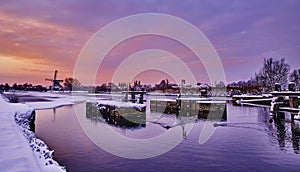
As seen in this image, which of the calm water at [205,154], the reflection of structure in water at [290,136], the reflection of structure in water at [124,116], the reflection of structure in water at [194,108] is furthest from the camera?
the reflection of structure in water at [194,108]

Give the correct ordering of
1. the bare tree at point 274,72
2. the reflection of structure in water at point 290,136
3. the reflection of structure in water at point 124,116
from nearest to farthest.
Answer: the reflection of structure in water at point 290,136 < the reflection of structure in water at point 124,116 < the bare tree at point 274,72

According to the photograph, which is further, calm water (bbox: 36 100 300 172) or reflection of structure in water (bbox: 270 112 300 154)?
reflection of structure in water (bbox: 270 112 300 154)

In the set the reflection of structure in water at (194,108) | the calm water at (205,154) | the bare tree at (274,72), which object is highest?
the bare tree at (274,72)

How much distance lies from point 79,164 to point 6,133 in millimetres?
3037

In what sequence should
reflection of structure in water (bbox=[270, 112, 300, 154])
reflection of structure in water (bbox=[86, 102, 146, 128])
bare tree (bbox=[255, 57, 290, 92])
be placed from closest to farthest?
reflection of structure in water (bbox=[270, 112, 300, 154]), reflection of structure in water (bbox=[86, 102, 146, 128]), bare tree (bbox=[255, 57, 290, 92])

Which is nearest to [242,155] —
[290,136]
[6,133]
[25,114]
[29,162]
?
[290,136]

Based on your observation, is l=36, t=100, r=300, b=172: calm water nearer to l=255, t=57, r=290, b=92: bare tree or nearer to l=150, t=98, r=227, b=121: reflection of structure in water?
l=150, t=98, r=227, b=121: reflection of structure in water

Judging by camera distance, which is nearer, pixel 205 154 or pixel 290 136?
pixel 205 154

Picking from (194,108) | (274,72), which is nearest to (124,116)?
(194,108)

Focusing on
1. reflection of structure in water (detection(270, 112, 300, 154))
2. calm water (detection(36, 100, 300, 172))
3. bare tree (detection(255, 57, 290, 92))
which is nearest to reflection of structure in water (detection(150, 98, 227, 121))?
reflection of structure in water (detection(270, 112, 300, 154))

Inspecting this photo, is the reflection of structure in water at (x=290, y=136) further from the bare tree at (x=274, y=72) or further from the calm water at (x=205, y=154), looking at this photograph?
the bare tree at (x=274, y=72)

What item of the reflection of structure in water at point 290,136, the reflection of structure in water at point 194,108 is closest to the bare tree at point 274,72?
the reflection of structure in water at point 194,108

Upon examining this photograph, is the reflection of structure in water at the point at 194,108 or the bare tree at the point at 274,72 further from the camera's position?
the bare tree at the point at 274,72

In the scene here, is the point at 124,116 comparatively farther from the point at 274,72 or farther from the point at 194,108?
the point at 274,72
